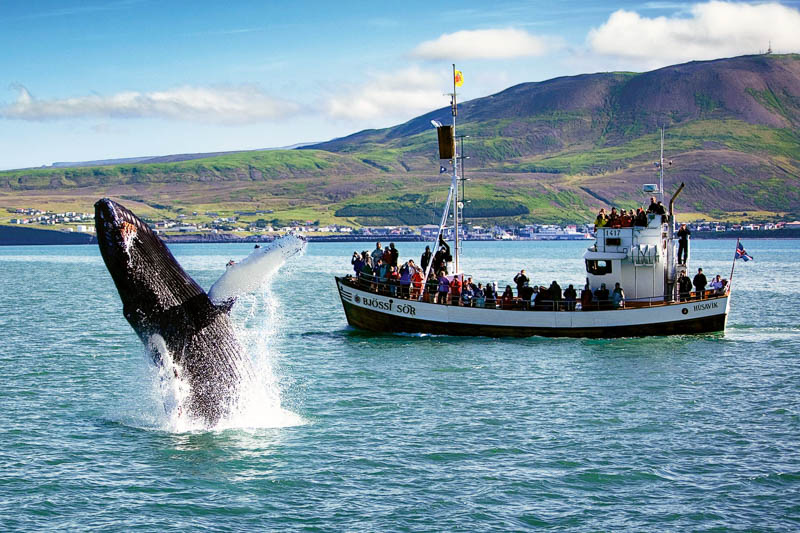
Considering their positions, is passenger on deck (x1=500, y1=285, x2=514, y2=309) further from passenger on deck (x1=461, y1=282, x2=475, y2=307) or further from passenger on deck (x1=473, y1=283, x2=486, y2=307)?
passenger on deck (x1=461, y1=282, x2=475, y2=307)

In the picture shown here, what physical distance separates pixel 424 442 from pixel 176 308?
6942 millimetres

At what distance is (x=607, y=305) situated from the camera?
36.9 meters

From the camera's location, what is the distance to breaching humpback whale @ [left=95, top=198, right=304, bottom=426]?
14031 mm

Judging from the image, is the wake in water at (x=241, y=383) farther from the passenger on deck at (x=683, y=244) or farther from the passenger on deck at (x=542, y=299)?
the passenger on deck at (x=683, y=244)

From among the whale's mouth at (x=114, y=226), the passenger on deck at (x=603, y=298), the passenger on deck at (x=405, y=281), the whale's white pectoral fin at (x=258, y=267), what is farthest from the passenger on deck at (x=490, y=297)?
the whale's mouth at (x=114, y=226)

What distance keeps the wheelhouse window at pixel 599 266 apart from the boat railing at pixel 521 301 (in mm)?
1094

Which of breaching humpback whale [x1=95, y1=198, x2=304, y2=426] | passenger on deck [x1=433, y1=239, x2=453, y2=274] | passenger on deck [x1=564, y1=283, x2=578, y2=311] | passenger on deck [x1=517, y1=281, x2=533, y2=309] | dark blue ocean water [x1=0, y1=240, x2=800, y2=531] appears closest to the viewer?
breaching humpback whale [x1=95, y1=198, x2=304, y2=426]

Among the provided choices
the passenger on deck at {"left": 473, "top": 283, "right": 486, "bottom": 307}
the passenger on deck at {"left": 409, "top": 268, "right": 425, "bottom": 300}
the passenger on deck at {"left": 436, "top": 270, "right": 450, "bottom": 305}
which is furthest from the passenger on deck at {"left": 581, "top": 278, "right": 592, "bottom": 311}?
the passenger on deck at {"left": 409, "top": 268, "right": 425, "bottom": 300}

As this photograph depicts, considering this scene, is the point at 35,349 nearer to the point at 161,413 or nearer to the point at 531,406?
the point at 161,413

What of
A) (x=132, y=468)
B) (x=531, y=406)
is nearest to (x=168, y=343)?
(x=132, y=468)

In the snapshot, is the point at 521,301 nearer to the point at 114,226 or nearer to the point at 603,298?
the point at 603,298

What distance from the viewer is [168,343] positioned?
15.8 m

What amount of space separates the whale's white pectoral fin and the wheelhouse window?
80.9 feet

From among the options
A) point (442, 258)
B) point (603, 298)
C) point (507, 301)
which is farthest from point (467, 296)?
point (603, 298)
